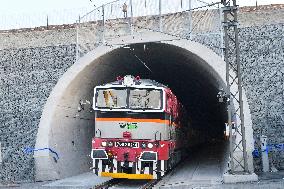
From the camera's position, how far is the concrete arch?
1727cm

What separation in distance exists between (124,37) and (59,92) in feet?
11.3

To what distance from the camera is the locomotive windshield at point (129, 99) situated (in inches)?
603

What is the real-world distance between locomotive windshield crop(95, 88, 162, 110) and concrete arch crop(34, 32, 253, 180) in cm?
286

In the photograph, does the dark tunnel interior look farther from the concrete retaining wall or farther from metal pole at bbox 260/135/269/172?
metal pole at bbox 260/135/269/172

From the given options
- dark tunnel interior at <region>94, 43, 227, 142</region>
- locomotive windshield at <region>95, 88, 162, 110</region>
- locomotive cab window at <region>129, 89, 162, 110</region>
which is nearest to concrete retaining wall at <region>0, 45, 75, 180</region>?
dark tunnel interior at <region>94, 43, 227, 142</region>

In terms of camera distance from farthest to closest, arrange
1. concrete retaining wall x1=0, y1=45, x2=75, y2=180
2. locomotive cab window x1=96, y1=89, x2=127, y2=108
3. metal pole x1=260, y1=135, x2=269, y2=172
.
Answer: concrete retaining wall x1=0, y1=45, x2=75, y2=180 < metal pole x1=260, y1=135, x2=269, y2=172 < locomotive cab window x1=96, y1=89, x2=127, y2=108

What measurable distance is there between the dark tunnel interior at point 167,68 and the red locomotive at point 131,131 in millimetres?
3272

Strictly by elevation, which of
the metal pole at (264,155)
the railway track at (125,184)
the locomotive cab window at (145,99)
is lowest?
the railway track at (125,184)

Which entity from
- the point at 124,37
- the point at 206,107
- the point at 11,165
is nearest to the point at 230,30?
the point at 124,37

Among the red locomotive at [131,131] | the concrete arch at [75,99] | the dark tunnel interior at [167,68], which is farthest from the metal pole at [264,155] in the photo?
the red locomotive at [131,131]

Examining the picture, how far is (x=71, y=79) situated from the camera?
59.2ft

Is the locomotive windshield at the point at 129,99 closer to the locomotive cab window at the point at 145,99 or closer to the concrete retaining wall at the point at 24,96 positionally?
the locomotive cab window at the point at 145,99

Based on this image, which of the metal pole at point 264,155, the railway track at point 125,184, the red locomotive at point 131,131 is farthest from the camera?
the metal pole at point 264,155

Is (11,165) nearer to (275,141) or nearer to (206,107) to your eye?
(275,141)
